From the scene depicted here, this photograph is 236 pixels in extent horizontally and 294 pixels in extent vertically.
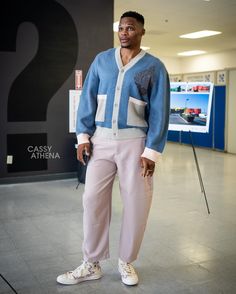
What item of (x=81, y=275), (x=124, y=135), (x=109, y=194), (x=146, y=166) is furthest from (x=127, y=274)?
(x=124, y=135)

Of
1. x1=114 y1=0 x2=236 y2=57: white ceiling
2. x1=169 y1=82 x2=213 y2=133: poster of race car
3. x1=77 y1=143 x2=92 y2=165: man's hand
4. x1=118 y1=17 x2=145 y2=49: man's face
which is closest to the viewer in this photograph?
x1=118 y1=17 x2=145 y2=49: man's face

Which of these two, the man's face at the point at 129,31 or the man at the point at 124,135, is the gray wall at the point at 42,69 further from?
the man's face at the point at 129,31

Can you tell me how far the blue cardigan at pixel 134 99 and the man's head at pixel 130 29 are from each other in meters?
0.09

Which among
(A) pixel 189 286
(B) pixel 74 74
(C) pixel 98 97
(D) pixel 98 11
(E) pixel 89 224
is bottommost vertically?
(A) pixel 189 286

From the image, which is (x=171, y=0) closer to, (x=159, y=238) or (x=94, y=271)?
(x=159, y=238)

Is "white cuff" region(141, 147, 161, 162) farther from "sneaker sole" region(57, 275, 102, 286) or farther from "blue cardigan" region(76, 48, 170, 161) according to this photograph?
"sneaker sole" region(57, 275, 102, 286)

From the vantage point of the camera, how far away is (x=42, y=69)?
17.8 ft

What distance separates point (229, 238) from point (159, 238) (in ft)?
1.93

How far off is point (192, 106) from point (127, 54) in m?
2.20

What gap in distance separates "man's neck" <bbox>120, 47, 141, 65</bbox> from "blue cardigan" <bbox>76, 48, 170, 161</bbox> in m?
0.02

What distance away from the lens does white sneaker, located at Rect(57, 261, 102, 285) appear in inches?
94.7

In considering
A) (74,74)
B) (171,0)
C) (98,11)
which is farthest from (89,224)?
(171,0)

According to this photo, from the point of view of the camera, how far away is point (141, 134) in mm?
2309

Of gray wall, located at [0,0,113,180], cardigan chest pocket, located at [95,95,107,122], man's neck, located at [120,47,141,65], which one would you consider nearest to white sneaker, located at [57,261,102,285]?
cardigan chest pocket, located at [95,95,107,122]
